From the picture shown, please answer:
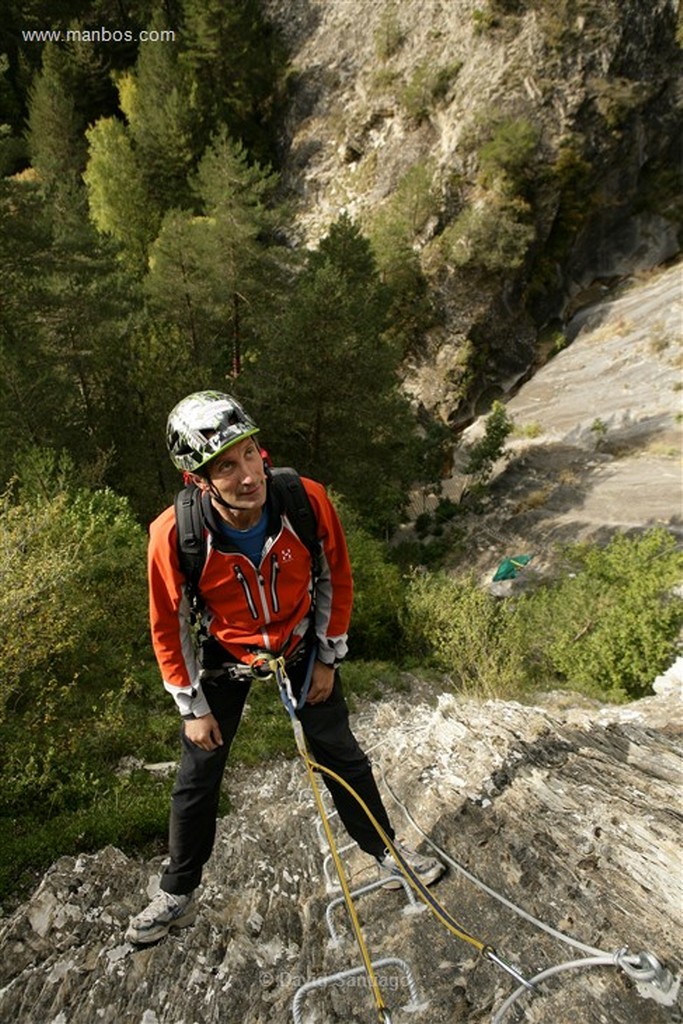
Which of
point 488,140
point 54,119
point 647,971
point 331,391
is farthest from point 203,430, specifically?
point 54,119

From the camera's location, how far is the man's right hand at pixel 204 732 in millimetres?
2953

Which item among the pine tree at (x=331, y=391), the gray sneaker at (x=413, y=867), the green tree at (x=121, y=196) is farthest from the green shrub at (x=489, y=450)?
the gray sneaker at (x=413, y=867)

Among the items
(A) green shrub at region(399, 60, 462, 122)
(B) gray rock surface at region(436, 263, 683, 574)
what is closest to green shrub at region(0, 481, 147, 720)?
(B) gray rock surface at region(436, 263, 683, 574)

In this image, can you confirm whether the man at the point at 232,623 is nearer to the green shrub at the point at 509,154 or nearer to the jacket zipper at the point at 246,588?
the jacket zipper at the point at 246,588

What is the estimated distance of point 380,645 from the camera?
13.5m

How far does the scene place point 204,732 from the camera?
116 inches

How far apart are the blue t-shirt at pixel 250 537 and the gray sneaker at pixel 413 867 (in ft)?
6.73

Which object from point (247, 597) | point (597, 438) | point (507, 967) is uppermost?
point (247, 597)

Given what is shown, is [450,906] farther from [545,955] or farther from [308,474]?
[308,474]

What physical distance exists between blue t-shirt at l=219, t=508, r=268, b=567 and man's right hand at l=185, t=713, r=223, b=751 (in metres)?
0.87

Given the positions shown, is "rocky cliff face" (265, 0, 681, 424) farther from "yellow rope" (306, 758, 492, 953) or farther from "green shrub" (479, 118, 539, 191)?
"yellow rope" (306, 758, 492, 953)

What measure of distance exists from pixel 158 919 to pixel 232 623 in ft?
6.02

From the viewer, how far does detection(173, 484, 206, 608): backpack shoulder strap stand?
2.68 metres

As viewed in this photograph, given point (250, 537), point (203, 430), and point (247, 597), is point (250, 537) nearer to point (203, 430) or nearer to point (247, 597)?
point (247, 597)
